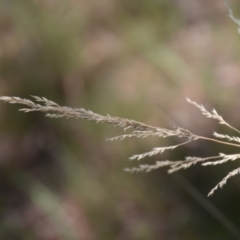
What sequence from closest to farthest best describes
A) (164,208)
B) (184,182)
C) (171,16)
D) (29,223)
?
(184,182), (164,208), (29,223), (171,16)

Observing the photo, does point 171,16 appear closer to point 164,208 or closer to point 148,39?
point 148,39

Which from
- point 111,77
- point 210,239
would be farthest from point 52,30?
point 210,239

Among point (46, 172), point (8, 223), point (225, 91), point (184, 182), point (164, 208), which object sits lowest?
point (8, 223)

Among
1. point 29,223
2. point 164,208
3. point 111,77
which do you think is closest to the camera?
point 164,208

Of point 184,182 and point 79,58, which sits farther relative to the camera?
point 79,58

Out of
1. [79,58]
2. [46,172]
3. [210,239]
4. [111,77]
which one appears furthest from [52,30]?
[210,239]

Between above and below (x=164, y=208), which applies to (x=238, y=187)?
above
